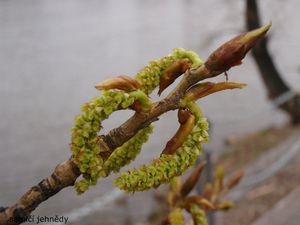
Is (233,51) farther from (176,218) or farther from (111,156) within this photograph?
(176,218)

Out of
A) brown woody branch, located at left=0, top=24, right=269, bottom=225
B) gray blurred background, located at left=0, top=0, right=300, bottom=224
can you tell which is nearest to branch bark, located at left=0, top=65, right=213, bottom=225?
brown woody branch, located at left=0, top=24, right=269, bottom=225

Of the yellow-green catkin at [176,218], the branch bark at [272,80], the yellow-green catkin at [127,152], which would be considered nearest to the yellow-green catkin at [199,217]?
the yellow-green catkin at [176,218]

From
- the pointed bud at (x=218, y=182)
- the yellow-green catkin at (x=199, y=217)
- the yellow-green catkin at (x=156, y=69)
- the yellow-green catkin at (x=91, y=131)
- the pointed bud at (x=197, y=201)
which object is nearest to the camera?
the yellow-green catkin at (x=91, y=131)

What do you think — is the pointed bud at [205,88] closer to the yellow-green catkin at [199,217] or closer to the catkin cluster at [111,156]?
the catkin cluster at [111,156]

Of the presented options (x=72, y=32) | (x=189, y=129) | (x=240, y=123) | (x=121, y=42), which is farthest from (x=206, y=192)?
(x=72, y=32)

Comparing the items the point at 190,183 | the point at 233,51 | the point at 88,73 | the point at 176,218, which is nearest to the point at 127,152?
the point at 233,51
